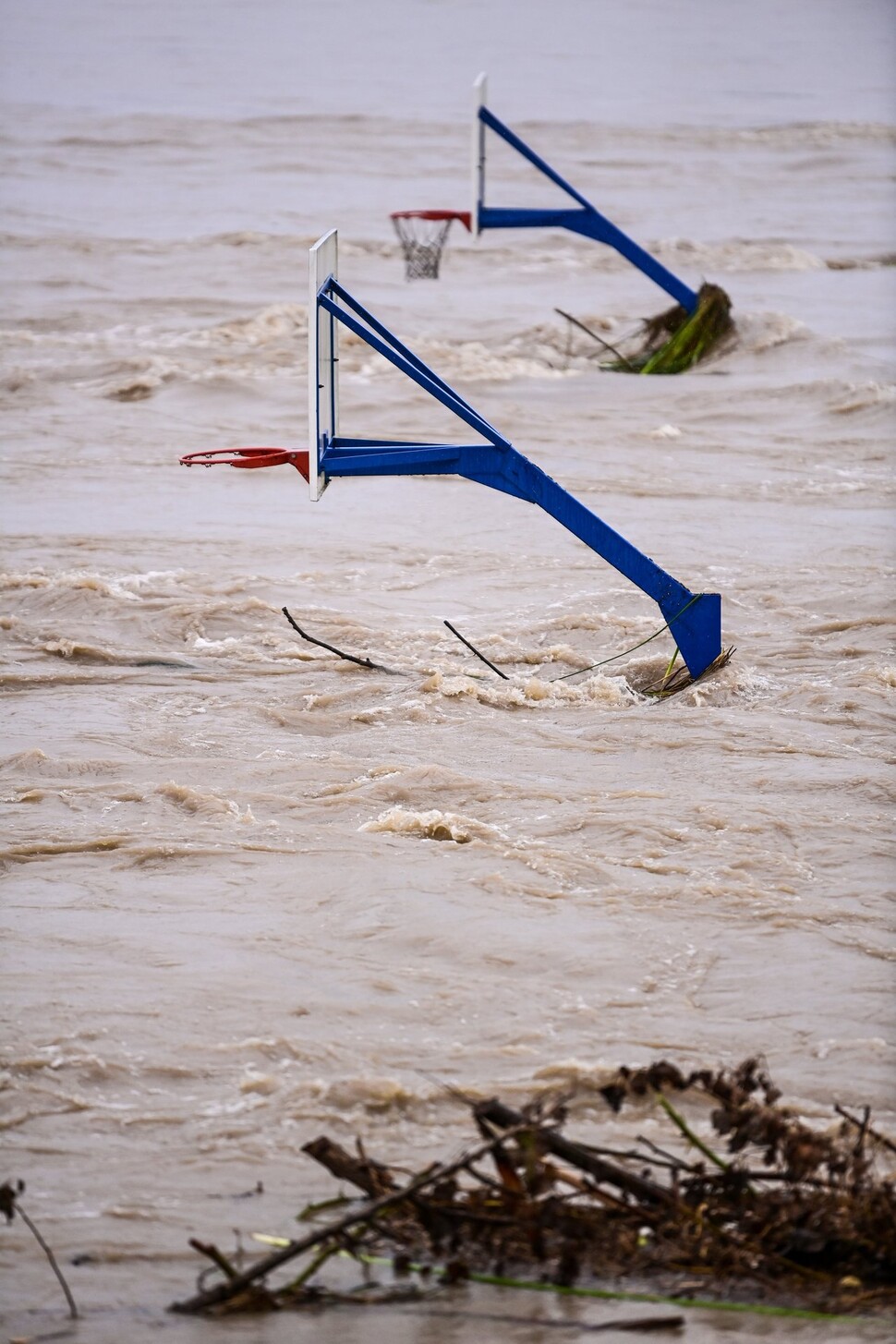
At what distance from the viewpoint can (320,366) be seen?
20.8ft

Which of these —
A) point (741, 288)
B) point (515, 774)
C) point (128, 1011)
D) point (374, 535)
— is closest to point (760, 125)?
point (741, 288)

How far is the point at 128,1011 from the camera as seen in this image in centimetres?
422

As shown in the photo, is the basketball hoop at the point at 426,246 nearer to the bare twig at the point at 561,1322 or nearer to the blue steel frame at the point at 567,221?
the blue steel frame at the point at 567,221

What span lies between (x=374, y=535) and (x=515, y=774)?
355cm

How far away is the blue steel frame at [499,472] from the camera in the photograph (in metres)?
6.17

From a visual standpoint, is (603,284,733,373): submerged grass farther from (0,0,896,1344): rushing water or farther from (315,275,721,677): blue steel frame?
(315,275,721,677): blue steel frame

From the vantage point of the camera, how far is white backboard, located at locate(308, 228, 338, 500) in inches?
236

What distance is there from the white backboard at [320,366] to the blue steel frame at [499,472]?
0.04 metres

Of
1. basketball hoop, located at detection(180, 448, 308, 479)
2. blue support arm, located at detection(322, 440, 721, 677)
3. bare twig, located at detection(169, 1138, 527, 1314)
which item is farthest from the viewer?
blue support arm, located at detection(322, 440, 721, 677)

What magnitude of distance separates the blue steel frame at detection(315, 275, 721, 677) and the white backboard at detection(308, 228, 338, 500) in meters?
0.04

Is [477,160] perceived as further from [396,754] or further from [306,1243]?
[306,1243]

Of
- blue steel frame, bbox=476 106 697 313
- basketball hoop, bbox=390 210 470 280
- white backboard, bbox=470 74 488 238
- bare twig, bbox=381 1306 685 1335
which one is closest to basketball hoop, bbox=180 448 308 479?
bare twig, bbox=381 1306 685 1335

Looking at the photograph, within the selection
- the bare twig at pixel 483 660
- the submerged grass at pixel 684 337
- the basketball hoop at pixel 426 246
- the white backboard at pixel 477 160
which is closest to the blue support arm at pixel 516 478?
the bare twig at pixel 483 660

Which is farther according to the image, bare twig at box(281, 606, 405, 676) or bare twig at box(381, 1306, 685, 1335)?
bare twig at box(281, 606, 405, 676)
